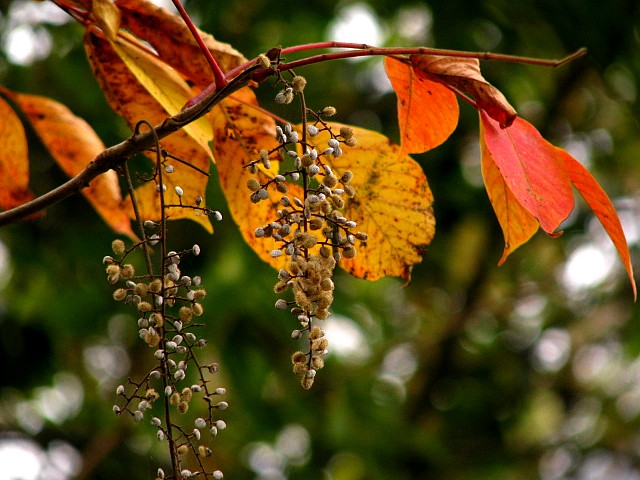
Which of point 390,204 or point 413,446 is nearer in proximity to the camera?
point 390,204

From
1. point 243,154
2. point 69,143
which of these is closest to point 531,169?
point 243,154

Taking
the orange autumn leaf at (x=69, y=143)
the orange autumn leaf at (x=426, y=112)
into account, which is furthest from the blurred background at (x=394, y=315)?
the orange autumn leaf at (x=426, y=112)

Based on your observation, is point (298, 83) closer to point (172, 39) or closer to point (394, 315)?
point (172, 39)

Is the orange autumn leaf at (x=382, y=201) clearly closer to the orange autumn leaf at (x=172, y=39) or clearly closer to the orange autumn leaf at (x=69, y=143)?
the orange autumn leaf at (x=172, y=39)

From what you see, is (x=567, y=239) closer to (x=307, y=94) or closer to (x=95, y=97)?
(x=307, y=94)

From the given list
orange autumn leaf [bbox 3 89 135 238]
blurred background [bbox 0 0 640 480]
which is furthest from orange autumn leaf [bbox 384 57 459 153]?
blurred background [bbox 0 0 640 480]

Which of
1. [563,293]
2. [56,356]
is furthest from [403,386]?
[56,356]

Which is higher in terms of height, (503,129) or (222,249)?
(222,249)

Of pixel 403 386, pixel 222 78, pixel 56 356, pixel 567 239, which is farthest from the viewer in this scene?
pixel 403 386
